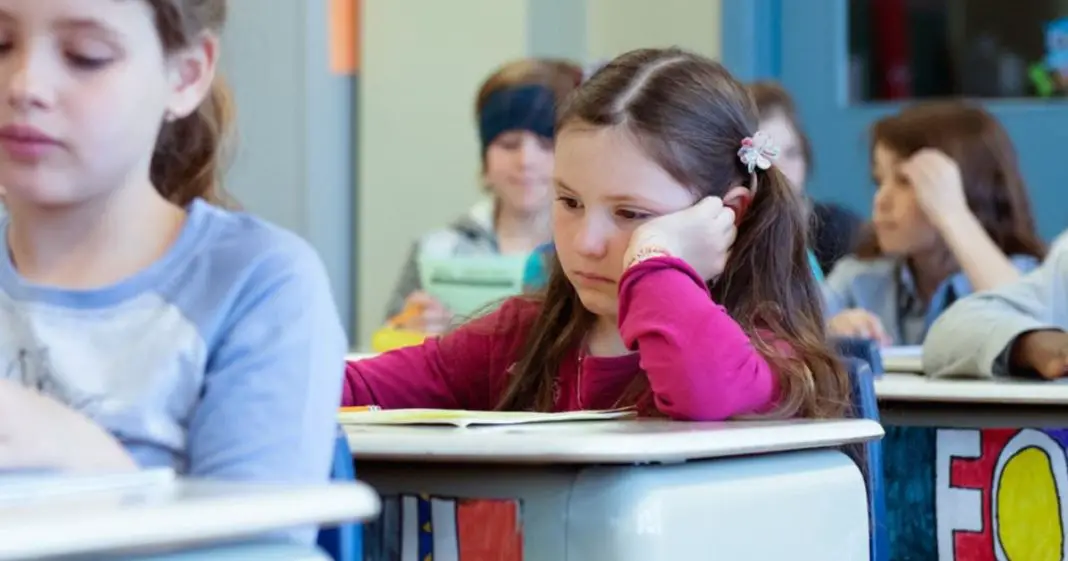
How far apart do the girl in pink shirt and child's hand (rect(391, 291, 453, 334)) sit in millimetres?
853

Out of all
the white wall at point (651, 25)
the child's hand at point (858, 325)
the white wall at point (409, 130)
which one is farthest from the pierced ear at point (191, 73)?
the white wall at point (651, 25)

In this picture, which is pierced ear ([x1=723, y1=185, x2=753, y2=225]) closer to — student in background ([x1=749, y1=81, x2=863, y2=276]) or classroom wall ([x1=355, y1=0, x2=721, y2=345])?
student in background ([x1=749, y1=81, x2=863, y2=276])

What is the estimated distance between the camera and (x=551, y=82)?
311 cm

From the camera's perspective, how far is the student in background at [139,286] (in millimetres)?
1051

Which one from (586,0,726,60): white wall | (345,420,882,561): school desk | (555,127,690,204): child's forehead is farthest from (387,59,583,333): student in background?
(345,420,882,561): school desk

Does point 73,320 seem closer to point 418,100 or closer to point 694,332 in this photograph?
point 694,332

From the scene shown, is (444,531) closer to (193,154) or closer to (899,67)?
(193,154)

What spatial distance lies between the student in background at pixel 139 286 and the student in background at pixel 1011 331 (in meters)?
1.08

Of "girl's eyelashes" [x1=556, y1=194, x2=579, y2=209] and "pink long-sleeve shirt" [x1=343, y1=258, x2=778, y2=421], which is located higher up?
"girl's eyelashes" [x1=556, y1=194, x2=579, y2=209]

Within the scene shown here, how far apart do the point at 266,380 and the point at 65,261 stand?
207 mm

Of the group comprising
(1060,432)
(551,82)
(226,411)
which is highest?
(551,82)

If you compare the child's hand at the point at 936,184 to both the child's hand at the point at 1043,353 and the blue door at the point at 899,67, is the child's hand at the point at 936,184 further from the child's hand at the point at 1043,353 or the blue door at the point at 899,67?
the child's hand at the point at 1043,353

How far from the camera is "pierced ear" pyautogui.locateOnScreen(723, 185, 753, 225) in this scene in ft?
5.37

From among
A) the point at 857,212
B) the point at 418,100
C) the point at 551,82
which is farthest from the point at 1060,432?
the point at 418,100
